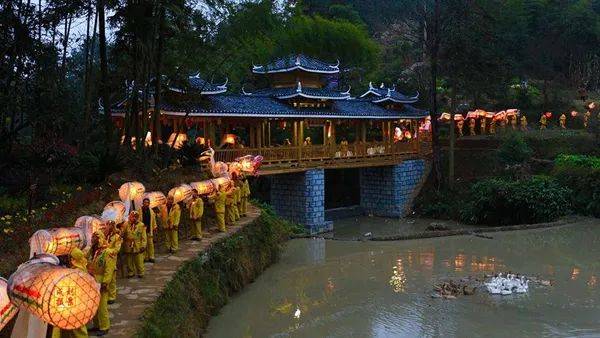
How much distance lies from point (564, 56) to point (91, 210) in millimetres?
38257

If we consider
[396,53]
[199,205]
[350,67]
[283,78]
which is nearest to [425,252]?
[199,205]

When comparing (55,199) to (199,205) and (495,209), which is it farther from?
(495,209)

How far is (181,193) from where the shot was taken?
1066 cm

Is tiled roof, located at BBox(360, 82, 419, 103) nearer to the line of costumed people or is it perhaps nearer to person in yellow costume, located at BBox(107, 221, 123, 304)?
the line of costumed people

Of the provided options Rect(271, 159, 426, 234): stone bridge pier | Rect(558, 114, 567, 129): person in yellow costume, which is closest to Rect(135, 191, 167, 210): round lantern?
Rect(271, 159, 426, 234): stone bridge pier

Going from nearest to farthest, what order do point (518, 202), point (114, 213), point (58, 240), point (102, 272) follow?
1. point (58, 240)
2. point (102, 272)
3. point (114, 213)
4. point (518, 202)

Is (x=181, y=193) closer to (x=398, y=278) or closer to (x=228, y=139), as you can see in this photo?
(x=398, y=278)

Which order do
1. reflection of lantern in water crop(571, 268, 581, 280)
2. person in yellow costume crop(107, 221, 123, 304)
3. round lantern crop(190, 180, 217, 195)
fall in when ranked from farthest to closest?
reflection of lantern in water crop(571, 268, 581, 280), round lantern crop(190, 180, 217, 195), person in yellow costume crop(107, 221, 123, 304)

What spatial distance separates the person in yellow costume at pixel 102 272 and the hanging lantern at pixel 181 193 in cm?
347

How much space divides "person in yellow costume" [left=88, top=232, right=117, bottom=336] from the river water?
2686 millimetres

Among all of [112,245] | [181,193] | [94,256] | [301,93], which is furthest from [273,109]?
[94,256]

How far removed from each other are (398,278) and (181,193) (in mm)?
5259

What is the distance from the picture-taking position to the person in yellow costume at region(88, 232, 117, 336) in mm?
6496

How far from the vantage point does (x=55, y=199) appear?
1071cm
